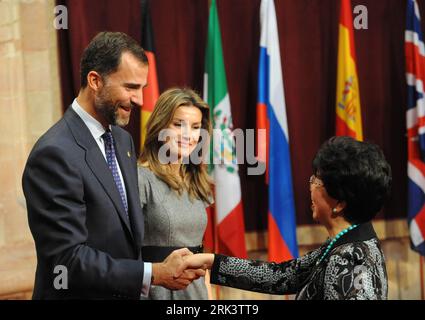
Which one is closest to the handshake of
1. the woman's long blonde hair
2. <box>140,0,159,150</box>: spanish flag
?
the woman's long blonde hair

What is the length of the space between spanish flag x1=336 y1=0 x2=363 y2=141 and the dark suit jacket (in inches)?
98.6

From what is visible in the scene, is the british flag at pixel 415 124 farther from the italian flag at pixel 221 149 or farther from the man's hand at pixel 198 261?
the man's hand at pixel 198 261

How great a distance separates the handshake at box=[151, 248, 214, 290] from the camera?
2.22 metres

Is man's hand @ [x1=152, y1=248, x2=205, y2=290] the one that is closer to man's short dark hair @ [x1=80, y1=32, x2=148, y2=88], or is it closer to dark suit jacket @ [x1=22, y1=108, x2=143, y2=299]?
dark suit jacket @ [x1=22, y1=108, x2=143, y2=299]

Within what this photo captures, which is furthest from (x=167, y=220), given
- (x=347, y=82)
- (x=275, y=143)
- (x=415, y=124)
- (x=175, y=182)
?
(x=415, y=124)

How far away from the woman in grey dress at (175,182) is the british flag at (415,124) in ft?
6.40

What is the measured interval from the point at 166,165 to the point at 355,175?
1.38 metres

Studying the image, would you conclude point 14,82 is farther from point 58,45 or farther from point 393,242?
point 393,242

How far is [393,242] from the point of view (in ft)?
16.1

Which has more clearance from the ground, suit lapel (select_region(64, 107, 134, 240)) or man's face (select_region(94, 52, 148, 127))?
man's face (select_region(94, 52, 148, 127))

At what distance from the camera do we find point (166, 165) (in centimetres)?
310

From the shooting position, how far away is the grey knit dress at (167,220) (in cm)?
295

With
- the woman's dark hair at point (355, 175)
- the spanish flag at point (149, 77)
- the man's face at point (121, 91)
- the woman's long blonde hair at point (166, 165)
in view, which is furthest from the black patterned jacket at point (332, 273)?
the spanish flag at point (149, 77)

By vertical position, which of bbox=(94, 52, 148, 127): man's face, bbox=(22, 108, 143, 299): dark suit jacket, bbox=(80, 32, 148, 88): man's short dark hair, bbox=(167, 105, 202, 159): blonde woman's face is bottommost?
bbox=(22, 108, 143, 299): dark suit jacket
